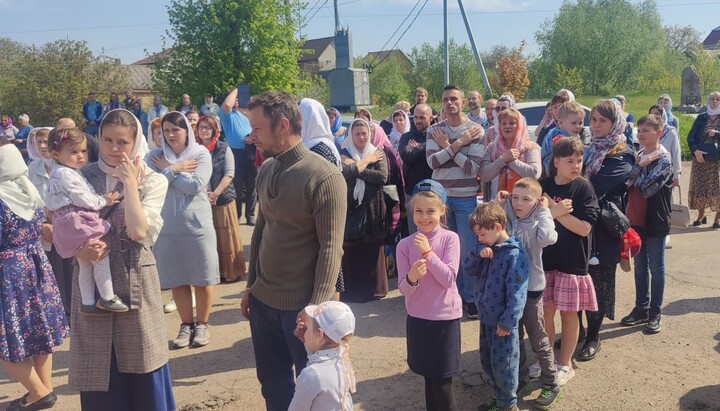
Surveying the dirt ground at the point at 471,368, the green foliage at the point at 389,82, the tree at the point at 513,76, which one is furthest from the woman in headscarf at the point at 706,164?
the green foliage at the point at 389,82

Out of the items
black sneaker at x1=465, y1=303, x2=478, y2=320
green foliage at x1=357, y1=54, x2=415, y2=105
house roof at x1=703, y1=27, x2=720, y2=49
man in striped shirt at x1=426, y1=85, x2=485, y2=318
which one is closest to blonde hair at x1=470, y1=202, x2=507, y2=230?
man in striped shirt at x1=426, y1=85, x2=485, y2=318

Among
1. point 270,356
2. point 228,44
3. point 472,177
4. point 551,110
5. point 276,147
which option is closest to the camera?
point 276,147

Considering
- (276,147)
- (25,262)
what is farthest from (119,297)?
(25,262)

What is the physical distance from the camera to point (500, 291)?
341 cm

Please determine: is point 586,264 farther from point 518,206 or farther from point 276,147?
point 276,147

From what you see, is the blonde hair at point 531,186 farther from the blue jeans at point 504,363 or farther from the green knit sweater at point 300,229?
the green knit sweater at point 300,229

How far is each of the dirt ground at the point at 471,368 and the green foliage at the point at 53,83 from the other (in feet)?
82.0

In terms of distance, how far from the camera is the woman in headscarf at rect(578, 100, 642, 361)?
4.11 metres

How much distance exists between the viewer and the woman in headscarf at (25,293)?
144 inches

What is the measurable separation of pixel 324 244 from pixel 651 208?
3129 mm

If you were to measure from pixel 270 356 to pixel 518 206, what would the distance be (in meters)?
1.76

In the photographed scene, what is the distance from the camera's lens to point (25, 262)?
12.3ft

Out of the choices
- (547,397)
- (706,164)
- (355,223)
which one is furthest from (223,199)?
(706,164)

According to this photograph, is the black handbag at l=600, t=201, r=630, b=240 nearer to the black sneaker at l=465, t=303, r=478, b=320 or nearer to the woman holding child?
the woman holding child
